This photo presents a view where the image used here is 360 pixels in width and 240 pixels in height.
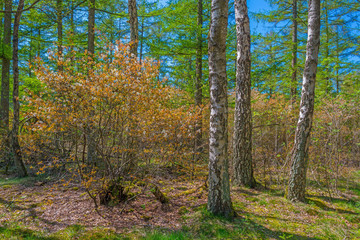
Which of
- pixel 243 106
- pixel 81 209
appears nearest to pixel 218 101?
pixel 243 106

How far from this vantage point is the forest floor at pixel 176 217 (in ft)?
10.3

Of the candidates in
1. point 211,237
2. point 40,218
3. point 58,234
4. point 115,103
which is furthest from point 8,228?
point 211,237

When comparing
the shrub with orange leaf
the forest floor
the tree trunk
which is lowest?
the forest floor

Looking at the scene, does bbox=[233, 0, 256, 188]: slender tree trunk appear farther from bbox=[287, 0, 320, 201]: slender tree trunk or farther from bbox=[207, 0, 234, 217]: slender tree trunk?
bbox=[207, 0, 234, 217]: slender tree trunk

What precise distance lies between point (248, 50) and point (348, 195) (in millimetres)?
4613

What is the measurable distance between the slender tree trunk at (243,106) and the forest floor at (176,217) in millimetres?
564

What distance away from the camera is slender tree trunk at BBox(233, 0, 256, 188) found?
5.15 m

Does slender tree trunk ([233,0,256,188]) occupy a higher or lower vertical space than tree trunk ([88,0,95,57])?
lower

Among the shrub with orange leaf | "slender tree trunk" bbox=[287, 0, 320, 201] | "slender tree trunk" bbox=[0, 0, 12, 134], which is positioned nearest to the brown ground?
the shrub with orange leaf

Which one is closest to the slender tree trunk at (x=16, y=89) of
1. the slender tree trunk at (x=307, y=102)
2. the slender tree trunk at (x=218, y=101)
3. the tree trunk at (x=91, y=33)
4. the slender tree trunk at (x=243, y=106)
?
the tree trunk at (x=91, y=33)

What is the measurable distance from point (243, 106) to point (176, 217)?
317cm

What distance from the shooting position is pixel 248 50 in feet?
16.9

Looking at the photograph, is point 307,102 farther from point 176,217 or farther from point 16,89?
point 16,89

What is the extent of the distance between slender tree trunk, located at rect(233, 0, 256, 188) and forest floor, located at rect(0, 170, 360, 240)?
564 millimetres
